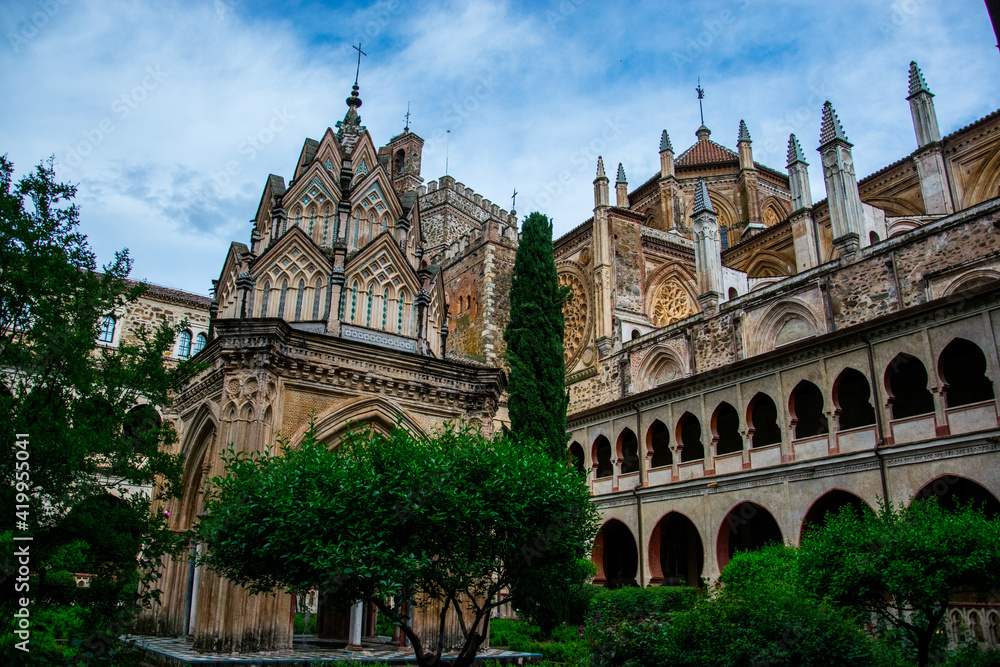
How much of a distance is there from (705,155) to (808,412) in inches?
977

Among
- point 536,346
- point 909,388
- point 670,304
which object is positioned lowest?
point 909,388

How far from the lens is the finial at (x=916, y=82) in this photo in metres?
23.5

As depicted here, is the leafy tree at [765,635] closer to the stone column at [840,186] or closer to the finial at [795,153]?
the stone column at [840,186]

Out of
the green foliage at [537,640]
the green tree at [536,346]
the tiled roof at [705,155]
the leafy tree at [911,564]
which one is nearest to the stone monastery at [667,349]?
the green tree at [536,346]

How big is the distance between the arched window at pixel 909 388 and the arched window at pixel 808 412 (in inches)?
74.4

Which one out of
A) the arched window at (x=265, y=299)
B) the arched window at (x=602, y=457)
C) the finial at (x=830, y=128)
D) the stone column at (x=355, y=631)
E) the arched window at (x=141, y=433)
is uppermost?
the finial at (x=830, y=128)

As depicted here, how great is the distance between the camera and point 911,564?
9789 millimetres

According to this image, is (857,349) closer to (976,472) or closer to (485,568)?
(976,472)

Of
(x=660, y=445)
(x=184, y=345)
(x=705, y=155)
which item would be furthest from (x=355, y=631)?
(x=705, y=155)

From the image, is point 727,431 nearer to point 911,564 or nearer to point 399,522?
point 911,564

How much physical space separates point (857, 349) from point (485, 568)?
42.9ft

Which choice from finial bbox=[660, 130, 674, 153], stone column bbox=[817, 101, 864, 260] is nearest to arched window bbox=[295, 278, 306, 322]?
stone column bbox=[817, 101, 864, 260]

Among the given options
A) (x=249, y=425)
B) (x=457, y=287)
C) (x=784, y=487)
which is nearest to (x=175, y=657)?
(x=249, y=425)

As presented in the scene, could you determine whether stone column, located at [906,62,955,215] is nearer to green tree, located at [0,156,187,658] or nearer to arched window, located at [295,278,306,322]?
arched window, located at [295,278,306,322]
